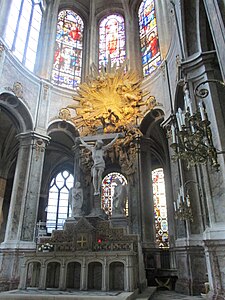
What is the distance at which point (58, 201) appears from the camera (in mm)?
15742

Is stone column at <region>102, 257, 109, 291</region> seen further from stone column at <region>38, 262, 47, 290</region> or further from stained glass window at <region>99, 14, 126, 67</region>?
stained glass window at <region>99, 14, 126, 67</region>

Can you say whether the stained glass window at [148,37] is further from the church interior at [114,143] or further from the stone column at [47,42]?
the stone column at [47,42]

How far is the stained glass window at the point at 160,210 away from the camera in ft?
43.3

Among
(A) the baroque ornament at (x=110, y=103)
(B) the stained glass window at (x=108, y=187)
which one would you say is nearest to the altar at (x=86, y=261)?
(A) the baroque ornament at (x=110, y=103)

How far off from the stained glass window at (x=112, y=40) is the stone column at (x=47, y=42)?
2.72 meters

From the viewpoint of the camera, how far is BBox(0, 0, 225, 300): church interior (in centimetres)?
553

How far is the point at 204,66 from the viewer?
618 cm

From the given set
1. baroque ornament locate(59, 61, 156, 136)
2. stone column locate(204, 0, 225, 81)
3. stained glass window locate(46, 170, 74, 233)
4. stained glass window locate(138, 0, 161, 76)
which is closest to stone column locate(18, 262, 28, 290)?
stone column locate(204, 0, 225, 81)

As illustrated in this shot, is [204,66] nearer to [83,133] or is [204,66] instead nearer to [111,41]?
[83,133]

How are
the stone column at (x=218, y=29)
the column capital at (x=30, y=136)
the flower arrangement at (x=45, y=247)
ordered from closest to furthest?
the stone column at (x=218, y=29)
the flower arrangement at (x=45, y=247)
the column capital at (x=30, y=136)

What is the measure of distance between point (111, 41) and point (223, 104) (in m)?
11.0

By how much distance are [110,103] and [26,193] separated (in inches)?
213

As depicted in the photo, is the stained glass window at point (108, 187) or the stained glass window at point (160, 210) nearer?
the stained glass window at point (108, 187)

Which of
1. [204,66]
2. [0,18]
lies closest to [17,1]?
[0,18]
